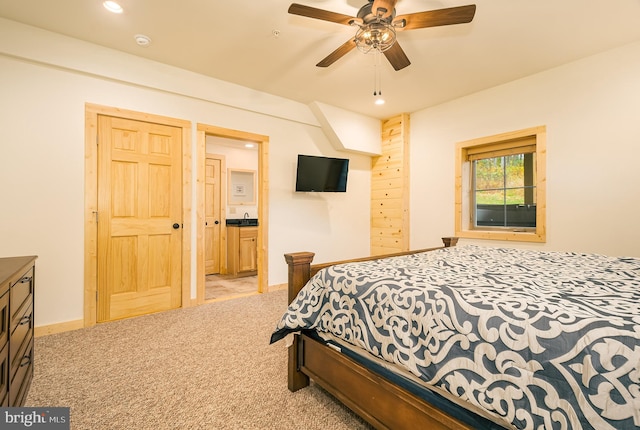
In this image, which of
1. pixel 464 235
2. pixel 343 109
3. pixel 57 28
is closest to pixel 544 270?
pixel 464 235

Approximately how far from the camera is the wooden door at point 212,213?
5160 mm

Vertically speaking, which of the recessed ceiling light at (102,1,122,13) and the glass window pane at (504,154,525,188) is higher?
the recessed ceiling light at (102,1,122,13)

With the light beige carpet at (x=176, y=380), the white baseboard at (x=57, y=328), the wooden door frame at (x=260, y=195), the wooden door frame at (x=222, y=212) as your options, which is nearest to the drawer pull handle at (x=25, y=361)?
the light beige carpet at (x=176, y=380)

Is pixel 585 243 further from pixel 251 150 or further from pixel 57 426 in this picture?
pixel 251 150

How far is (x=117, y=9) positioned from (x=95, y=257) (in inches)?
85.9

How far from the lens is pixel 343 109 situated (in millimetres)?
4379

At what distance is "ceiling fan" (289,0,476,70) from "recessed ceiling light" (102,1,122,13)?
4.72 feet

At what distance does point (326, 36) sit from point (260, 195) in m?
2.07

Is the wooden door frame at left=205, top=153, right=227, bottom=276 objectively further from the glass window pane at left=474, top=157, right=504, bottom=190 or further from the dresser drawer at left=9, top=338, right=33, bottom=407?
the glass window pane at left=474, top=157, right=504, bottom=190


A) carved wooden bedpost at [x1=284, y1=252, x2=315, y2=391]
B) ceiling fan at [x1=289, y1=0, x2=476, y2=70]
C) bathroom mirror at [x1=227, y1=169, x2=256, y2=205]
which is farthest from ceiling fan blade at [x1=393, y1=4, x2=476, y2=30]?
bathroom mirror at [x1=227, y1=169, x2=256, y2=205]

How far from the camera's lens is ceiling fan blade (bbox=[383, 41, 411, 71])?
2.28 meters

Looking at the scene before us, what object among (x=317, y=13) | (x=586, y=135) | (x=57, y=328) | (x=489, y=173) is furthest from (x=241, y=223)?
(x=586, y=135)

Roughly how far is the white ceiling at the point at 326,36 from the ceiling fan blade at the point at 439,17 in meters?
0.28

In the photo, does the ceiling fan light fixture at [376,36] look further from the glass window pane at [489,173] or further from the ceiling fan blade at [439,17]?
the glass window pane at [489,173]
